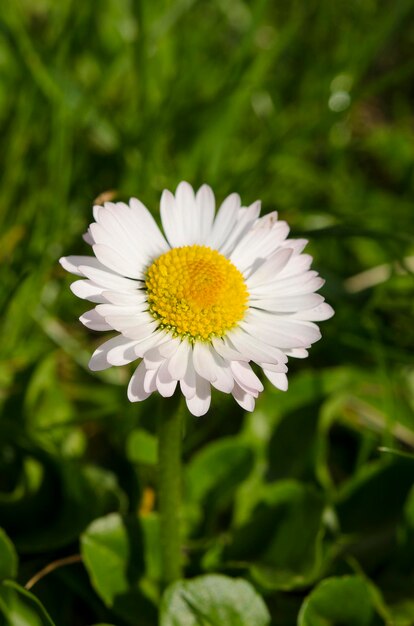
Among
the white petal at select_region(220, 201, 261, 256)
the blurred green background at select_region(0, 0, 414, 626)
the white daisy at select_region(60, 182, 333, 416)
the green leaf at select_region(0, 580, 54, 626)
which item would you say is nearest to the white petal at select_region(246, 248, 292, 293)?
the white daisy at select_region(60, 182, 333, 416)

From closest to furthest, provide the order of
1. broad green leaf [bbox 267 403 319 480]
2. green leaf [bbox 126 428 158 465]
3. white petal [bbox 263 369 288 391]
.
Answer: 1. white petal [bbox 263 369 288 391]
2. green leaf [bbox 126 428 158 465]
3. broad green leaf [bbox 267 403 319 480]

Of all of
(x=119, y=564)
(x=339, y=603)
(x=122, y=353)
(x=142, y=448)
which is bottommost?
(x=119, y=564)

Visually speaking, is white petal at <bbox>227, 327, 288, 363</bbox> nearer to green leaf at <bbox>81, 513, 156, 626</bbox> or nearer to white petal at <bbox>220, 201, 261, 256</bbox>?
white petal at <bbox>220, 201, 261, 256</bbox>

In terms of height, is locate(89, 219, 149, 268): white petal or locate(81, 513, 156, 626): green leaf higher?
locate(89, 219, 149, 268): white petal

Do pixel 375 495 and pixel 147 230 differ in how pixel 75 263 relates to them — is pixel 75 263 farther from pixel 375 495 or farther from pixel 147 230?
pixel 375 495

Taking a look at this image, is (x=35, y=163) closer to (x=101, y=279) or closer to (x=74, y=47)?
(x=74, y=47)

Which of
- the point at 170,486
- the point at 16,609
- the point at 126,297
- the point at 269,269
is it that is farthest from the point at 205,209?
the point at 16,609

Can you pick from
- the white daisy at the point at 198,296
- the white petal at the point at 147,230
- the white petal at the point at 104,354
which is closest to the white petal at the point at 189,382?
the white daisy at the point at 198,296

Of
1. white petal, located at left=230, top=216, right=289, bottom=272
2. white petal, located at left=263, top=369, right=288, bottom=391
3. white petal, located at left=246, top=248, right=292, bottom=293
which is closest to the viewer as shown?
white petal, located at left=263, top=369, right=288, bottom=391

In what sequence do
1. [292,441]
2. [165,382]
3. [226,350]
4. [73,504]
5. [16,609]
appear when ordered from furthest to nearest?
[292,441] < [73,504] < [16,609] < [226,350] < [165,382]
